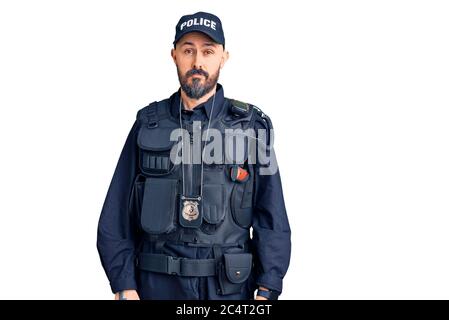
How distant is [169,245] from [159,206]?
0.73ft

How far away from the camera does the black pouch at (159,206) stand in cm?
435

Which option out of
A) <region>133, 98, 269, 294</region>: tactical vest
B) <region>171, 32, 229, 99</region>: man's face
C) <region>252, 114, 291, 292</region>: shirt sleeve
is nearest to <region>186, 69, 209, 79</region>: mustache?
<region>171, 32, 229, 99</region>: man's face

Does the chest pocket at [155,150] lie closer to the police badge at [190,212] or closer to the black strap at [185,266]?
the police badge at [190,212]

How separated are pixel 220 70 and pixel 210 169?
60 cm

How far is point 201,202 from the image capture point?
4.36m

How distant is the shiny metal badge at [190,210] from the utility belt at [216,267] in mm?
205

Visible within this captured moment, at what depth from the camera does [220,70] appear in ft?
15.1

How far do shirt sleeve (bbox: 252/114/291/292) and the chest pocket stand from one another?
51 centimetres

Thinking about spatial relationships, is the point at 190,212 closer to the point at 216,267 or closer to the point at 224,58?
the point at 216,267

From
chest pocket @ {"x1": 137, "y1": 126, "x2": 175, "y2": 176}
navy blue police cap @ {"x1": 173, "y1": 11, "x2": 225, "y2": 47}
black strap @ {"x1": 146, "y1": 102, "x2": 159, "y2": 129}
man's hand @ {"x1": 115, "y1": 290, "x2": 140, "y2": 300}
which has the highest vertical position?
navy blue police cap @ {"x1": 173, "y1": 11, "x2": 225, "y2": 47}

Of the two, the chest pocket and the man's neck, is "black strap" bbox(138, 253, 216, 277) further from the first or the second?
the man's neck

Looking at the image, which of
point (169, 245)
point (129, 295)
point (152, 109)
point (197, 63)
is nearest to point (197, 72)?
point (197, 63)

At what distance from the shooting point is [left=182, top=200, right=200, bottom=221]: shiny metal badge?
4.36 metres

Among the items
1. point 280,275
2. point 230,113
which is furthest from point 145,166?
point 280,275
